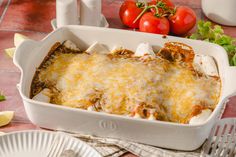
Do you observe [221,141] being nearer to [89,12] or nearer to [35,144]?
[35,144]

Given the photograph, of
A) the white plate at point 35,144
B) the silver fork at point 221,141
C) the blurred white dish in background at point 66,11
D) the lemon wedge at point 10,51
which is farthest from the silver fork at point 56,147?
the blurred white dish in background at point 66,11

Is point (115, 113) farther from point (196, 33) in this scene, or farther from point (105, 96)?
point (196, 33)

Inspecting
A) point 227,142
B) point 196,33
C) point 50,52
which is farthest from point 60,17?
point 227,142

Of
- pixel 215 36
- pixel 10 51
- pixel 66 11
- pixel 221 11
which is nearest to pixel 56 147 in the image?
pixel 10 51

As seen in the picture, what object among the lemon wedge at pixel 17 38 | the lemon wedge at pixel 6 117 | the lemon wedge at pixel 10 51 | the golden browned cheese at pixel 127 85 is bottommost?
the lemon wedge at pixel 6 117

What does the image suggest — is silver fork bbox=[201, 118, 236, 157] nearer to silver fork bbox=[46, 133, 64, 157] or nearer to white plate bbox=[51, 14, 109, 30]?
silver fork bbox=[46, 133, 64, 157]

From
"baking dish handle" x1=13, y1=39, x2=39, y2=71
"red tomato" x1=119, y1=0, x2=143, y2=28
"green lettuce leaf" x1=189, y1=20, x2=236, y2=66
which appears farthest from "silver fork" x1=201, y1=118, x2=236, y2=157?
"red tomato" x1=119, y1=0, x2=143, y2=28

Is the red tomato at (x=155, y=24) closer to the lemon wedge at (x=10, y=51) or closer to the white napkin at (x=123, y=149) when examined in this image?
the lemon wedge at (x=10, y=51)
